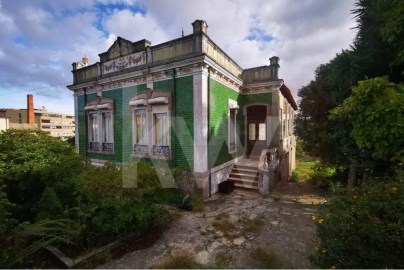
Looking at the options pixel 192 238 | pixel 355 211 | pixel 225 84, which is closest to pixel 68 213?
pixel 192 238

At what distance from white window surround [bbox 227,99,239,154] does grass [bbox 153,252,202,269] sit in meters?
6.19

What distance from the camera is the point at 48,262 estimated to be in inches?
170

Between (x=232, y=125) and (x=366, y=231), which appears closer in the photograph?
(x=366, y=231)

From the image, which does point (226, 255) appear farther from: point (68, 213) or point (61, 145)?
point (61, 145)

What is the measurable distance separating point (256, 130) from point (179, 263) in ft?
30.0

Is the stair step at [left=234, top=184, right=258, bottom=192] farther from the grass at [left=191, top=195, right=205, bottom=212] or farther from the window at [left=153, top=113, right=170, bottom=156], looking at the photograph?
the window at [left=153, top=113, right=170, bottom=156]

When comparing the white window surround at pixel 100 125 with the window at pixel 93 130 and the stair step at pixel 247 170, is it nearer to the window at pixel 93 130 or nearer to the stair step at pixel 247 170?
the window at pixel 93 130

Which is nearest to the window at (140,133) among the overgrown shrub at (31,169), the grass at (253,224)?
the overgrown shrub at (31,169)

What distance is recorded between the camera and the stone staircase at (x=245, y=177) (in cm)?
913

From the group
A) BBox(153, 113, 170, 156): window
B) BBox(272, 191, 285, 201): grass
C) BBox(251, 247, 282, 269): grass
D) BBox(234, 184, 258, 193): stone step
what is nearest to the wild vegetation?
BBox(251, 247, 282, 269): grass

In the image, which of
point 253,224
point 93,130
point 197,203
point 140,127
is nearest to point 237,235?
point 253,224

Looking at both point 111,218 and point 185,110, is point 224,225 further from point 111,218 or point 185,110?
point 185,110

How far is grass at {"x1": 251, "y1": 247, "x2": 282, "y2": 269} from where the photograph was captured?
4020 mm

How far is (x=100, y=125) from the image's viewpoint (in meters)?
10.9
